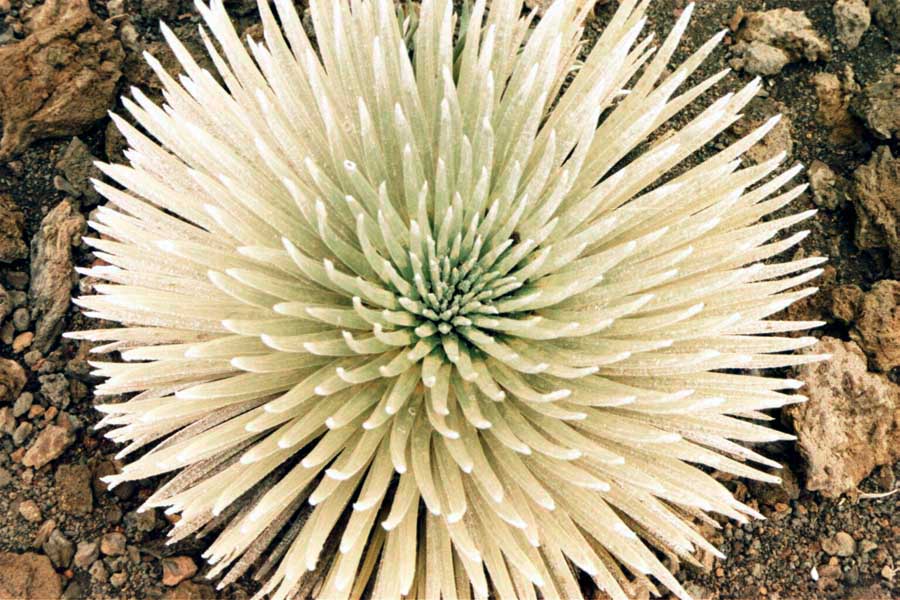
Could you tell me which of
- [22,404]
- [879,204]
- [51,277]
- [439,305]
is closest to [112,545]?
[22,404]

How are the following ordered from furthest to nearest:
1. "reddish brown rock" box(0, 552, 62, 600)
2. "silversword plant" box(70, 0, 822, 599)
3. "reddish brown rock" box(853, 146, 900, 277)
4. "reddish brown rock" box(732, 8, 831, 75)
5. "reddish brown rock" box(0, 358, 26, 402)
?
1. "reddish brown rock" box(732, 8, 831, 75)
2. "reddish brown rock" box(853, 146, 900, 277)
3. "reddish brown rock" box(0, 358, 26, 402)
4. "reddish brown rock" box(0, 552, 62, 600)
5. "silversword plant" box(70, 0, 822, 599)

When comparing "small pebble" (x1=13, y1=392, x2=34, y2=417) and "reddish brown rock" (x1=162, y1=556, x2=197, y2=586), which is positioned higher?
"small pebble" (x1=13, y1=392, x2=34, y2=417)

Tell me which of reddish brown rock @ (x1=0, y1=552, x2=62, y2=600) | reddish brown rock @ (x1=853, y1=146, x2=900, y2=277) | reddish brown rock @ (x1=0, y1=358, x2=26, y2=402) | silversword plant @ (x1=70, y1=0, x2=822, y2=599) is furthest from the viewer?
reddish brown rock @ (x1=853, y1=146, x2=900, y2=277)

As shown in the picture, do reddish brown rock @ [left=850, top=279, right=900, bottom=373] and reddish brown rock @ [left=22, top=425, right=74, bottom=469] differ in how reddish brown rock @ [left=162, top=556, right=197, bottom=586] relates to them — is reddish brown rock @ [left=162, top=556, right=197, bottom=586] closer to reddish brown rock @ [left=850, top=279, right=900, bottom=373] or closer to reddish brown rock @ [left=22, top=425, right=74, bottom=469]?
reddish brown rock @ [left=22, top=425, right=74, bottom=469]

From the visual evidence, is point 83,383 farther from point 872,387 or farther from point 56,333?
point 872,387

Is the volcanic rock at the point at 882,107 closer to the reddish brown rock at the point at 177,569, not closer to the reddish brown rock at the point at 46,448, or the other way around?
the reddish brown rock at the point at 177,569

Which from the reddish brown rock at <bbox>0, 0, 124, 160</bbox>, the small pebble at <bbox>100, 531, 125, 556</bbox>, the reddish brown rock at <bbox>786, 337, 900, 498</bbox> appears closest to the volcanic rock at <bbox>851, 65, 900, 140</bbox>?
the reddish brown rock at <bbox>786, 337, 900, 498</bbox>

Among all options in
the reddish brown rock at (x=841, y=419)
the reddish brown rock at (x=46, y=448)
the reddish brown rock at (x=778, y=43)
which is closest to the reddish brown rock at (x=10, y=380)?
the reddish brown rock at (x=46, y=448)
